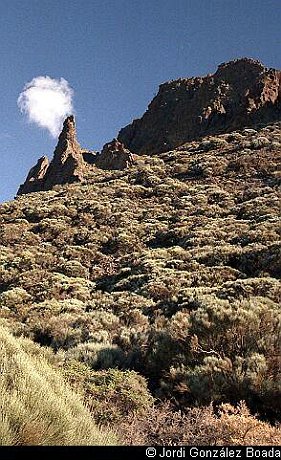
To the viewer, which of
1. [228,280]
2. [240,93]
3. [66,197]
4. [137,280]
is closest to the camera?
[228,280]

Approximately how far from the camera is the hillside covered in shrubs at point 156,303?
21.2ft

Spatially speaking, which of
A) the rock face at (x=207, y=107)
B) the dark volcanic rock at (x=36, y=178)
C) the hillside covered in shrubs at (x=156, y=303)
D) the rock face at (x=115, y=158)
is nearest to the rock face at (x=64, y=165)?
the dark volcanic rock at (x=36, y=178)

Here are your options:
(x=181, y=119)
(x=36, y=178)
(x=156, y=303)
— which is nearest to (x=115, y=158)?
(x=36, y=178)

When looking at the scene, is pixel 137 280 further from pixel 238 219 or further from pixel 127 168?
pixel 127 168

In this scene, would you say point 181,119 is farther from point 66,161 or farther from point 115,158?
point 66,161

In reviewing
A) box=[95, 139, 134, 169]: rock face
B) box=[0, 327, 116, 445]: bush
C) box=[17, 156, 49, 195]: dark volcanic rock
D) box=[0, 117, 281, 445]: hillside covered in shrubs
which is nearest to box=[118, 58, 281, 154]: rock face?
box=[95, 139, 134, 169]: rock face

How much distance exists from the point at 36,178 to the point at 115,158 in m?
21.6

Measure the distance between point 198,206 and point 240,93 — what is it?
51.5 meters

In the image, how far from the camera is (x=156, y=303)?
1453cm

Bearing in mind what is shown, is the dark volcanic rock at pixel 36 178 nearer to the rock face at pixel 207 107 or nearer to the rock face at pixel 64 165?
the rock face at pixel 64 165

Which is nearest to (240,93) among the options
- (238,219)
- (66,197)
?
(66,197)

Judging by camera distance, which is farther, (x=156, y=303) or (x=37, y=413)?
(x=156, y=303)

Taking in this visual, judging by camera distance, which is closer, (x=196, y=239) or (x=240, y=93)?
(x=196, y=239)

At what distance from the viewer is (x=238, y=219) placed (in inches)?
1020
